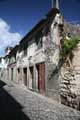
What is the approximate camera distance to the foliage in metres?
8.67

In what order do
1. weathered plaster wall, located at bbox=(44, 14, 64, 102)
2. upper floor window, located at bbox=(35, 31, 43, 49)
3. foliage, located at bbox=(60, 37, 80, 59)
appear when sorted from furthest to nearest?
upper floor window, located at bbox=(35, 31, 43, 49), weathered plaster wall, located at bbox=(44, 14, 64, 102), foliage, located at bbox=(60, 37, 80, 59)

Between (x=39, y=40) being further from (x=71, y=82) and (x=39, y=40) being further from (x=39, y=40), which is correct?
(x=71, y=82)

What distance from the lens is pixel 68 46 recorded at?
355 inches

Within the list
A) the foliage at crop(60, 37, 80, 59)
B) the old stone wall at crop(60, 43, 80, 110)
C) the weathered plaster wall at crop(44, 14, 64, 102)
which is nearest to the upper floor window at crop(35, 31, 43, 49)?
the weathered plaster wall at crop(44, 14, 64, 102)

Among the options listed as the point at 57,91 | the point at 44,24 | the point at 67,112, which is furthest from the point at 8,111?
the point at 44,24

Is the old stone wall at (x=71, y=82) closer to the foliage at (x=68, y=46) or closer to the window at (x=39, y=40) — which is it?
the foliage at (x=68, y=46)

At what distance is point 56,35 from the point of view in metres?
10.6

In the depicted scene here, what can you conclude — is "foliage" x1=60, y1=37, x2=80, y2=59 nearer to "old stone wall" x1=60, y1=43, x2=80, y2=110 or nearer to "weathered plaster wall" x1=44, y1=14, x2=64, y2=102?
"old stone wall" x1=60, y1=43, x2=80, y2=110

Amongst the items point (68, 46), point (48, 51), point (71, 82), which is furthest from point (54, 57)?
point (71, 82)

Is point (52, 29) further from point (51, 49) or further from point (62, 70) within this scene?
point (62, 70)

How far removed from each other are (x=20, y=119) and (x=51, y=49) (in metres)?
5.70

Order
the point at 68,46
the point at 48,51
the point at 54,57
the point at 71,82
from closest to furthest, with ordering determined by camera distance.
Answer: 1. the point at 71,82
2. the point at 68,46
3. the point at 54,57
4. the point at 48,51

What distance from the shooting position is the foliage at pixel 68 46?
28.5 feet

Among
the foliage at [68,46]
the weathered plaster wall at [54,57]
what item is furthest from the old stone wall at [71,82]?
the weathered plaster wall at [54,57]
